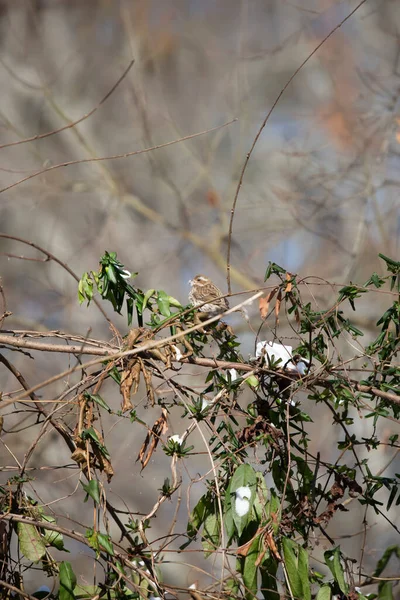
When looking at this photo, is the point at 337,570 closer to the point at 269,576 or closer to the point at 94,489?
the point at 269,576

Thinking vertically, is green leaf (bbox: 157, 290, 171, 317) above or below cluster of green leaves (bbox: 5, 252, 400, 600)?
above

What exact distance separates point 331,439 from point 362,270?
39.2 inches

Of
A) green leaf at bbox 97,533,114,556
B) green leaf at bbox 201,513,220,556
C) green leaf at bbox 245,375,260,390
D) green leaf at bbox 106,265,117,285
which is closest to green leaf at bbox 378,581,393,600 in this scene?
green leaf at bbox 201,513,220,556

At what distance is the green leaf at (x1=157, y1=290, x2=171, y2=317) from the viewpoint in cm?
158

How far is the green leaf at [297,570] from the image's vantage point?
144 centimetres

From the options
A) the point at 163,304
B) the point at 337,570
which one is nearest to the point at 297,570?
the point at 337,570

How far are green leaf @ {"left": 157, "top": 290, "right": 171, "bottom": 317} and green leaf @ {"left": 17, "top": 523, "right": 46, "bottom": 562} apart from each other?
0.52m

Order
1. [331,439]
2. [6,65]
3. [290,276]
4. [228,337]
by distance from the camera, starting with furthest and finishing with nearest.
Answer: [6,65]
[331,439]
[228,337]
[290,276]

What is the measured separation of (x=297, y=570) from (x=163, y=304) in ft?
1.96

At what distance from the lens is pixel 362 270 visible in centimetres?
437

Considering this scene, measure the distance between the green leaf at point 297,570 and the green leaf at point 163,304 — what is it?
1.68 ft

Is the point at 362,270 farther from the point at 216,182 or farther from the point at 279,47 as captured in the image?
the point at 279,47

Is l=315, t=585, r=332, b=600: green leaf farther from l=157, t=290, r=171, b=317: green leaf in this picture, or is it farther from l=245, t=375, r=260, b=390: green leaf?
l=157, t=290, r=171, b=317: green leaf

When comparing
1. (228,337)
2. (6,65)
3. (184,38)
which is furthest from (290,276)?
(6,65)
